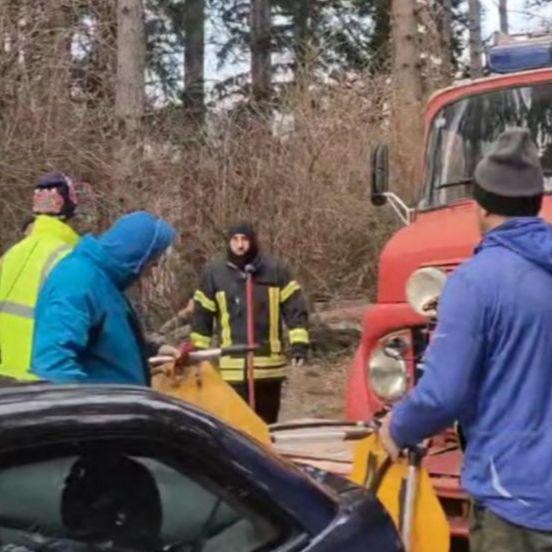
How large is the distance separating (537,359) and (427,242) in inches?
100

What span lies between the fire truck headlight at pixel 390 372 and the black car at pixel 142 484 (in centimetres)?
250

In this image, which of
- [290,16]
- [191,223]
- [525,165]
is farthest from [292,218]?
[290,16]

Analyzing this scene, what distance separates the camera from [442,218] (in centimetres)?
711

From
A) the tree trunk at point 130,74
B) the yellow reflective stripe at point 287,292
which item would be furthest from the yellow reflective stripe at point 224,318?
the tree trunk at point 130,74

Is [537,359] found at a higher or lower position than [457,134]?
lower

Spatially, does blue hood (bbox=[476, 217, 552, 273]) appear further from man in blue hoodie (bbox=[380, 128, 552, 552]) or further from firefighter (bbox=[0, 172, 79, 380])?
firefighter (bbox=[0, 172, 79, 380])

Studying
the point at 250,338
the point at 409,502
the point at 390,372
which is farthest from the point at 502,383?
the point at 250,338

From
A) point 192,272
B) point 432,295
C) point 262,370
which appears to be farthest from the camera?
point 192,272

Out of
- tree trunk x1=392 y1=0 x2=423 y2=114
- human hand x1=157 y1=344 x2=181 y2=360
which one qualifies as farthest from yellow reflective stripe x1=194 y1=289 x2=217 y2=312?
tree trunk x1=392 y1=0 x2=423 y2=114

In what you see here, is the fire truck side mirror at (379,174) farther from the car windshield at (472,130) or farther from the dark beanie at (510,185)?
the dark beanie at (510,185)

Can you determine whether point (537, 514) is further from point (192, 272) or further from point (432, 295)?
point (192, 272)

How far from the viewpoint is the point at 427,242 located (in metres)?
6.61

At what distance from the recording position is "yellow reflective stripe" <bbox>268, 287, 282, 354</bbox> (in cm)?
925

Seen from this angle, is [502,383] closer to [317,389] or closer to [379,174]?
Result: [379,174]
